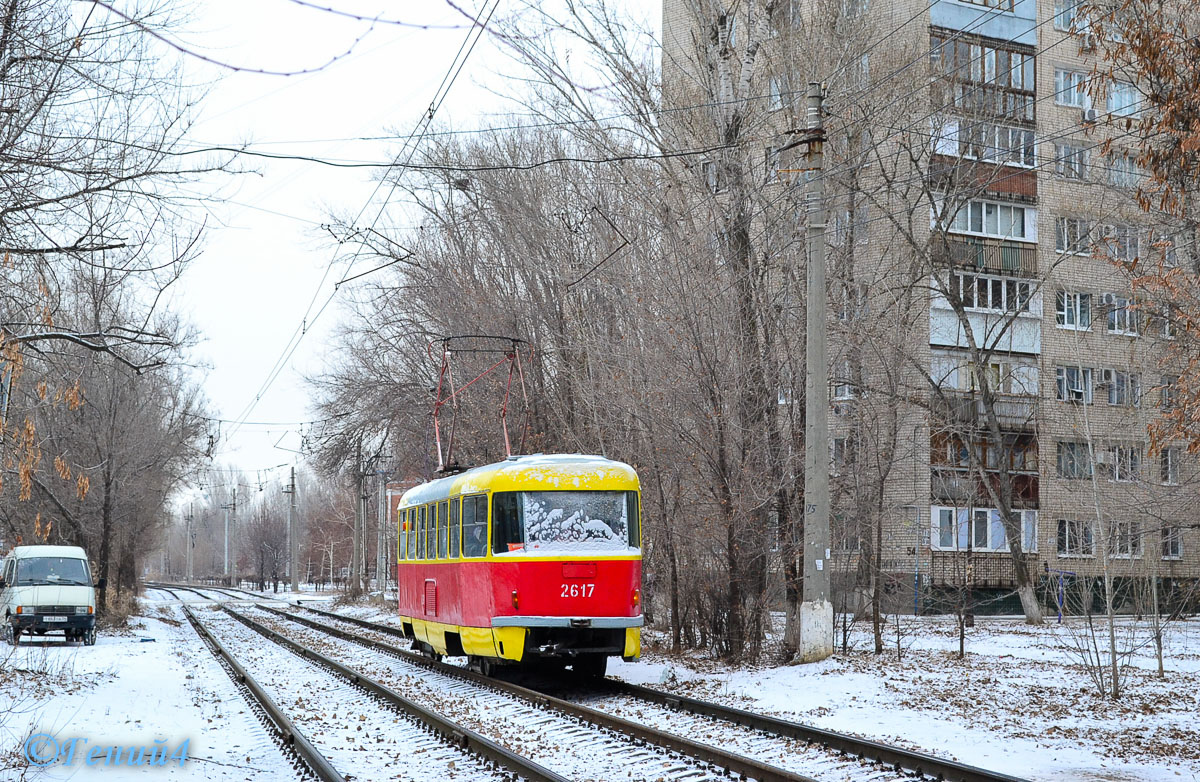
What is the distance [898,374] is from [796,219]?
10.2 feet

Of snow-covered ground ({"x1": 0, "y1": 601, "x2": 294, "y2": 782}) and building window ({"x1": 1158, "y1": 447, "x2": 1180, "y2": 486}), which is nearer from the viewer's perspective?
snow-covered ground ({"x1": 0, "y1": 601, "x2": 294, "y2": 782})

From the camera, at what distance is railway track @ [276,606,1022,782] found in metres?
9.35

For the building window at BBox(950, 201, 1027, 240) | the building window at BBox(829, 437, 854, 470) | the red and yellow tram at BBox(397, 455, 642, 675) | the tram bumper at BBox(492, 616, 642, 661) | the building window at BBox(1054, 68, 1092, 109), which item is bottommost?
the tram bumper at BBox(492, 616, 642, 661)

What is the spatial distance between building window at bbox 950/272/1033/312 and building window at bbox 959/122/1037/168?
3.53 m

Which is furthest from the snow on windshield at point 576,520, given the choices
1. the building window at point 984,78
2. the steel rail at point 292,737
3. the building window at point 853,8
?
the building window at point 984,78

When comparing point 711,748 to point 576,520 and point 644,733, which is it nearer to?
→ point 644,733

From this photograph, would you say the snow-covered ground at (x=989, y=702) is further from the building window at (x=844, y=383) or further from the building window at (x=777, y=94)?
the building window at (x=777, y=94)

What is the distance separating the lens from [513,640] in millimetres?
16062

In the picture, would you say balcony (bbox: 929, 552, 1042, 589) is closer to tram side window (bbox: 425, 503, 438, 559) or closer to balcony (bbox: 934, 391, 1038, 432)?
balcony (bbox: 934, 391, 1038, 432)

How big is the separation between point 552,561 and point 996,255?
26272mm

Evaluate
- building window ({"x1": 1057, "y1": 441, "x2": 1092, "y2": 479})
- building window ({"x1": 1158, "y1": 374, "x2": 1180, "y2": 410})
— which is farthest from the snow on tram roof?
building window ({"x1": 1158, "y1": 374, "x2": 1180, "y2": 410})

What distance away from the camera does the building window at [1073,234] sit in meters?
31.0

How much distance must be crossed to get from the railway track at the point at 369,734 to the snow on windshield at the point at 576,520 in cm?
278

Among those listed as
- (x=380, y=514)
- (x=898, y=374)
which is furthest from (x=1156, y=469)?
(x=380, y=514)
